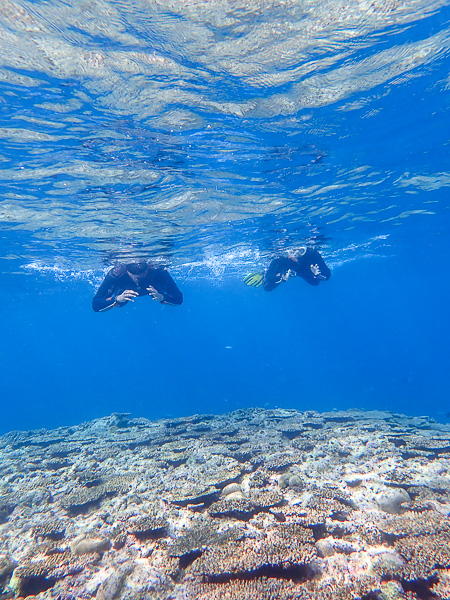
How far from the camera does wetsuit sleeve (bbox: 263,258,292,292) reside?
14227 millimetres

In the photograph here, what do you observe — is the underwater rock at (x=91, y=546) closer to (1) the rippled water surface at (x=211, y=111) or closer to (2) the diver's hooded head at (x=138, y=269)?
(2) the diver's hooded head at (x=138, y=269)

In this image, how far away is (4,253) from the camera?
2030cm

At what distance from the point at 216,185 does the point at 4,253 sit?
51.1 feet

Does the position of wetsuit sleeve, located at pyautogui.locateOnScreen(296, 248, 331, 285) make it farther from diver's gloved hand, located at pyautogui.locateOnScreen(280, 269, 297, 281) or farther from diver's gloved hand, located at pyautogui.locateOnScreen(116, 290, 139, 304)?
diver's gloved hand, located at pyautogui.locateOnScreen(116, 290, 139, 304)

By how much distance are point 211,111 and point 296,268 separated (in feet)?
25.3

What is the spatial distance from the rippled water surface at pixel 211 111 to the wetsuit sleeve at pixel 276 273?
306 centimetres

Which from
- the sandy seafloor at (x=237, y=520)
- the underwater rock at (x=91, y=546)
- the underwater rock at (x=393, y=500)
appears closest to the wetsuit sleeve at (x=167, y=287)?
the sandy seafloor at (x=237, y=520)

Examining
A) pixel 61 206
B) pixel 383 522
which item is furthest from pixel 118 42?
pixel 383 522

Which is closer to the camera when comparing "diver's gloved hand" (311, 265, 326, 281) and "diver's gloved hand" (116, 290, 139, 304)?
"diver's gloved hand" (116, 290, 139, 304)

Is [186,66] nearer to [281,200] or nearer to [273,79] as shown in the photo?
[273,79]

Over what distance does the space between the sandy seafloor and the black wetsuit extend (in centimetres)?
666

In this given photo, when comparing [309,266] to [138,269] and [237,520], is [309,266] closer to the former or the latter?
[138,269]

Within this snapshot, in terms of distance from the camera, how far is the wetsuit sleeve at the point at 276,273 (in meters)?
14.2

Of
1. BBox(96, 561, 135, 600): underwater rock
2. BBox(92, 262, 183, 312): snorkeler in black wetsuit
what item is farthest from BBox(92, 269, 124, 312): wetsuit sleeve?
BBox(96, 561, 135, 600): underwater rock
